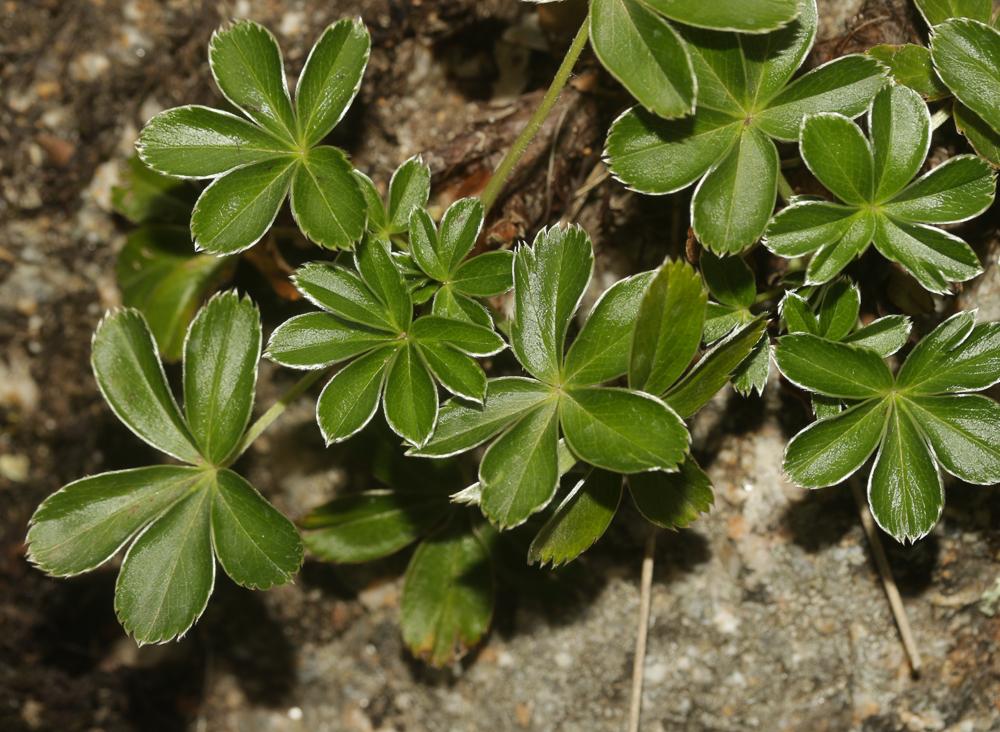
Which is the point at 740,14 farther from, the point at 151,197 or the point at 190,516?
the point at 151,197

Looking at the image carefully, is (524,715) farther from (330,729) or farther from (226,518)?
(226,518)

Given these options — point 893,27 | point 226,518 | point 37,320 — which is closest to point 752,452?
point 893,27

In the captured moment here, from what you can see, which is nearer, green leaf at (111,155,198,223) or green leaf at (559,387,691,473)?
green leaf at (559,387,691,473)

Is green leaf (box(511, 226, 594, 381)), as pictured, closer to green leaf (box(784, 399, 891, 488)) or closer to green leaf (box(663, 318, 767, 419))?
green leaf (box(663, 318, 767, 419))

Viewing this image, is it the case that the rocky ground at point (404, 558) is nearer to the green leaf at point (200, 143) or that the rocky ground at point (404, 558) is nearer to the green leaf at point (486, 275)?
the green leaf at point (486, 275)

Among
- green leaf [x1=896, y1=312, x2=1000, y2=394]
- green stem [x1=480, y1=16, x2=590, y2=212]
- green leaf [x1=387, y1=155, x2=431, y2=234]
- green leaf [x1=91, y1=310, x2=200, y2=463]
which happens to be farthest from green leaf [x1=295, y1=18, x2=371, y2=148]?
green leaf [x1=896, y1=312, x2=1000, y2=394]

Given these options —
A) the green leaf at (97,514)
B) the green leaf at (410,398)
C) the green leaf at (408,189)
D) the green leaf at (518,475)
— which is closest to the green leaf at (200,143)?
the green leaf at (408,189)
